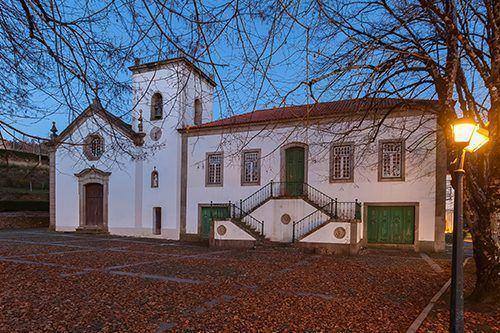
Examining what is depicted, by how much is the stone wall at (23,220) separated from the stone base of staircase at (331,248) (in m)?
23.5

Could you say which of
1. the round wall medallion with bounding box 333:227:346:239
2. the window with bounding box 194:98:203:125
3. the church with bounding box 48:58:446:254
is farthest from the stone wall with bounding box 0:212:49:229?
the round wall medallion with bounding box 333:227:346:239

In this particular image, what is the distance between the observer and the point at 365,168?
15945 millimetres

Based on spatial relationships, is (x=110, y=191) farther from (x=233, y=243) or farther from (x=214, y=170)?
(x=233, y=243)

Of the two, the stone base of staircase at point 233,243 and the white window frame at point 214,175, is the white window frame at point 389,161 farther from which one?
the white window frame at point 214,175

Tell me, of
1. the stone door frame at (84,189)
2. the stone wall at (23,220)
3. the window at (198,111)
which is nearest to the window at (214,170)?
the window at (198,111)

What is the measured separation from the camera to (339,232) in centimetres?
1441

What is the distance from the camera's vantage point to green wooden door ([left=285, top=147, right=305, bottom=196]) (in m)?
17.5

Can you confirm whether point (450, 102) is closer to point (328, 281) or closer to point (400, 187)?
point (328, 281)

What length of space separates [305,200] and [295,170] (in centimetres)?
223

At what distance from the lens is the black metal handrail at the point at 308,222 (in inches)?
606

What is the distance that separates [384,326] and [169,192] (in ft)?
52.8

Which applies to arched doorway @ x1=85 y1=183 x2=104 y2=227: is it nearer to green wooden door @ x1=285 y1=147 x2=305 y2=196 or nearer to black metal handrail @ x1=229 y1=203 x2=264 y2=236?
black metal handrail @ x1=229 y1=203 x2=264 y2=236

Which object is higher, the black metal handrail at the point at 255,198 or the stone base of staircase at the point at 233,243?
the black metal handrail at the point at 255,198

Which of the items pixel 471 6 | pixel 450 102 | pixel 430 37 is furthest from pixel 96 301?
pixel 471 6
